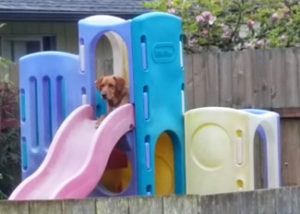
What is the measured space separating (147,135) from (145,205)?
2.53 meters

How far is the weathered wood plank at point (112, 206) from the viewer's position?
4863mm

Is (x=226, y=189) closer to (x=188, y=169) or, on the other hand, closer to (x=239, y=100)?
(x=188, y=169)

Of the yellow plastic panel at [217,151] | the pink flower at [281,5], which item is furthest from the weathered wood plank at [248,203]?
the pink flower at [281,5]

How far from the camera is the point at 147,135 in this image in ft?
24.3

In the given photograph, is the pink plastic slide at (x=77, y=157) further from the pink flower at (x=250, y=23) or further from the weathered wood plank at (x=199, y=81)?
the pink flower at (x=250, y=23)

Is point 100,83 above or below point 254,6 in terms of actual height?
below

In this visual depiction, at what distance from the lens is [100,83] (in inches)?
297

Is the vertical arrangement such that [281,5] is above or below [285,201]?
above

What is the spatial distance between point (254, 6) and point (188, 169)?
533 cm

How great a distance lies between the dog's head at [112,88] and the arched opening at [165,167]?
1.87 feet

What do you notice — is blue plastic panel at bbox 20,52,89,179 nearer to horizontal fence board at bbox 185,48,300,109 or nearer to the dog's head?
the dog's head

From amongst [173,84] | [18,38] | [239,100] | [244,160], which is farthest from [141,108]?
[18,38]

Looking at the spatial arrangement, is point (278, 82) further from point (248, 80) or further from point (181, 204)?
point (181, 204)

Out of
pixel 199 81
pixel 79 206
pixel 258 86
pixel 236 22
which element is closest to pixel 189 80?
pixel 199 81
